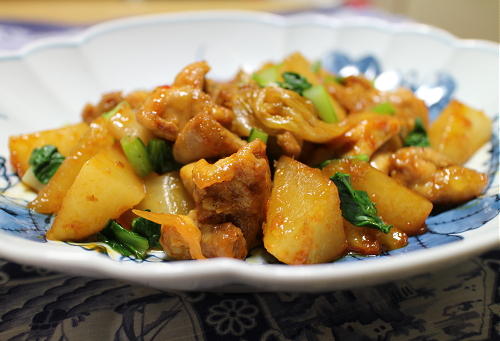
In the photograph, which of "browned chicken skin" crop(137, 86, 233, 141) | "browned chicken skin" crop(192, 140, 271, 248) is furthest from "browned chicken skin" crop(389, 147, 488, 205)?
"browned chicken skin" crop(137, 86, 233, 141)

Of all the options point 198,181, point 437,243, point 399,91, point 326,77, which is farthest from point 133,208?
point 399,91

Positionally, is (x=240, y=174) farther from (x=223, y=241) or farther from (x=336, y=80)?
(x=336, y=80)

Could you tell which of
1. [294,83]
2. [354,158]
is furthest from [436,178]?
[294,83]

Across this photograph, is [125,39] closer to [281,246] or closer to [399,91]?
[399,91]

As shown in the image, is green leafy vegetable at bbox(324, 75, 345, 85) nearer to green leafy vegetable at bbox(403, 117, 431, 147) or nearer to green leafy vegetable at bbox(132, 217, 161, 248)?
green leafy vegetable at bbox(403, 117, 431, 147)

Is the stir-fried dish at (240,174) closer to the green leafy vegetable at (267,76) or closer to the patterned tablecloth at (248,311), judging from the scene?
the green leafy vegetable at (267,76)

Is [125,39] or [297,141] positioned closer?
[297,141]
